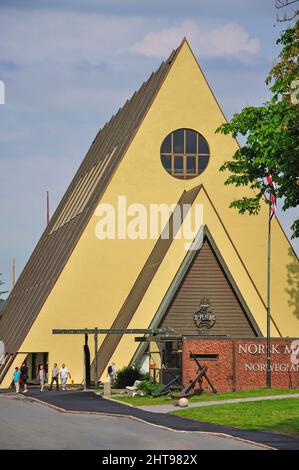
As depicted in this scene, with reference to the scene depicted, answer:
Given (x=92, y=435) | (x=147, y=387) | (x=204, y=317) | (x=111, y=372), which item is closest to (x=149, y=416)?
(x=92, y=435)

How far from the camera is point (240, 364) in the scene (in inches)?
1880

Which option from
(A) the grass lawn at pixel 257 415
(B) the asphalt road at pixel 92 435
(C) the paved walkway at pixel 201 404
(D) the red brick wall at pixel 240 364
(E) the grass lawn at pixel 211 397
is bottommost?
(B) the asphalt road at pixel 92 435

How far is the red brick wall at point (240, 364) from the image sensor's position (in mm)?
47344

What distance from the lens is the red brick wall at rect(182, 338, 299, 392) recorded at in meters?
47.3

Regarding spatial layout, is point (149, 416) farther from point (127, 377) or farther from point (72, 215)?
point (72, 215)

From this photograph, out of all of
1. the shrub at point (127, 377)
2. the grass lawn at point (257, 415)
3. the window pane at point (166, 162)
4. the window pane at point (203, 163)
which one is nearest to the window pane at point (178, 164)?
the window pane at point (166, 162)

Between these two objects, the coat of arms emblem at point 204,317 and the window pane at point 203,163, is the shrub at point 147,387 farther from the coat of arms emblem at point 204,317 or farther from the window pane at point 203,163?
the window pane at point 203,163

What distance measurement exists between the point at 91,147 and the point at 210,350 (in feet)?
152

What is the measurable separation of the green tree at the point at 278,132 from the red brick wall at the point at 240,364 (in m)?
5.43

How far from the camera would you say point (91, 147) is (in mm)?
91750

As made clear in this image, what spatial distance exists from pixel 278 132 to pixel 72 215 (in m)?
34.5
